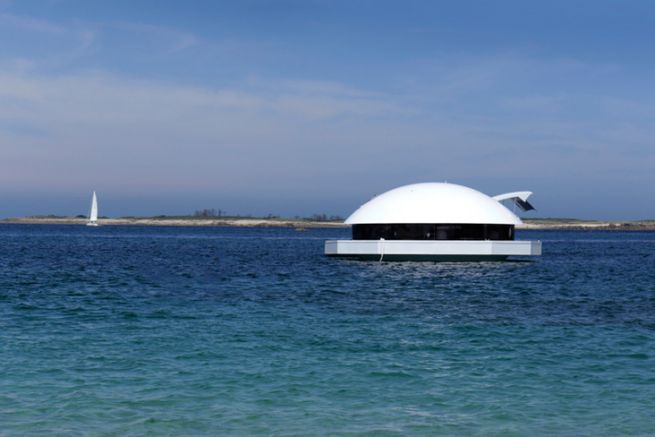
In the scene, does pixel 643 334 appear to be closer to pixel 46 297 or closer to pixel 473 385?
pixel 473 385

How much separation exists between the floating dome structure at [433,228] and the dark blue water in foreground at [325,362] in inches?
814

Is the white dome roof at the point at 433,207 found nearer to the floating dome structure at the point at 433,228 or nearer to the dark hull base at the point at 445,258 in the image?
the floating dome structure at the point at 433,228

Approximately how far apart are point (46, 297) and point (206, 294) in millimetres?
7573

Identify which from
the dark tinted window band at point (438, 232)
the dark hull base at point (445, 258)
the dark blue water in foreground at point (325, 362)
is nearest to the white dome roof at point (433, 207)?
the dark tinted window band at point (438, 232)

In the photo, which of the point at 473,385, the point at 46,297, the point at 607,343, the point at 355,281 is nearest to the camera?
the point at 473,385

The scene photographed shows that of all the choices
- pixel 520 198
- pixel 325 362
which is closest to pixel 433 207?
pixel 520 198

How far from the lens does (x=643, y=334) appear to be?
25.9 meters

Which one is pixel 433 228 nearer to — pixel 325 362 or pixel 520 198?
pixel 520 198

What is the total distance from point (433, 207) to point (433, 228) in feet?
6.68

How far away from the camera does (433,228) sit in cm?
6556

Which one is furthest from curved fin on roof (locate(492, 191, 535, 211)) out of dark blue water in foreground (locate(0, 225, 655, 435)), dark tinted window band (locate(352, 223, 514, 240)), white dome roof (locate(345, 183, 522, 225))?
dark blue water in foreground (locate(0, 225, 655, 435))

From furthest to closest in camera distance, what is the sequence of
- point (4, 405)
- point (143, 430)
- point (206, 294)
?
1. point (206, 294)
2. point (4, 405)
3. point (143, 430)

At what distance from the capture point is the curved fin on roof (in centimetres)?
8679

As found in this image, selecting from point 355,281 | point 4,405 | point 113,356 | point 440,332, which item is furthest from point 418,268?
point 4,405
